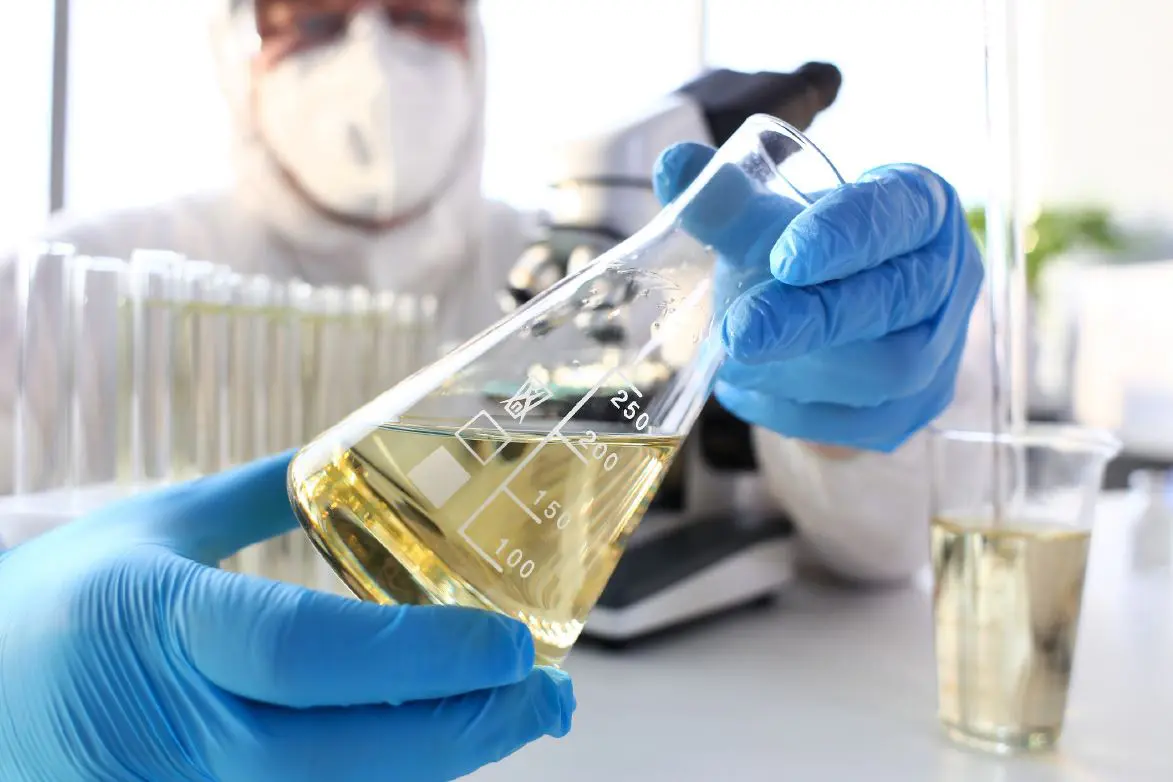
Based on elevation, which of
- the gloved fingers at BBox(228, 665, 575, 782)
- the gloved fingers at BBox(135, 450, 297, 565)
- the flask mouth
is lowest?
the gloved fingers at BBox(228, 665, 575, 782)

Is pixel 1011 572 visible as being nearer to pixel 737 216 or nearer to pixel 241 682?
pixel 737 216

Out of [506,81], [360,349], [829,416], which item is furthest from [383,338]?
[506,81]

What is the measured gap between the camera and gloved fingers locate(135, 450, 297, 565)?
18.1 inches

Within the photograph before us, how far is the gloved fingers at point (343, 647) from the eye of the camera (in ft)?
1.00

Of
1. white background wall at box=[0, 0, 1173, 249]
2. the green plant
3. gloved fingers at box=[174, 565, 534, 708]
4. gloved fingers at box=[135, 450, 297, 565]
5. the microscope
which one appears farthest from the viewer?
the green plant

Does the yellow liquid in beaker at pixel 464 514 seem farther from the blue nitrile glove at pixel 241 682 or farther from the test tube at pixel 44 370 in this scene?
the test tube at pixel 44 370

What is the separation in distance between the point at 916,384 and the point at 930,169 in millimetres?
130

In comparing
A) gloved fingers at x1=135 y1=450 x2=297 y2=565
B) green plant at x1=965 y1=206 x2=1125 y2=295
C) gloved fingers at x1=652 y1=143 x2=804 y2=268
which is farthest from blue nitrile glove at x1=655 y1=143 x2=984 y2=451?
green plant at x1=965 y1=206 x2=1125 y2=295

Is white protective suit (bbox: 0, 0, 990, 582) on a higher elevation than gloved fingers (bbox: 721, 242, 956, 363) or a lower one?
higher

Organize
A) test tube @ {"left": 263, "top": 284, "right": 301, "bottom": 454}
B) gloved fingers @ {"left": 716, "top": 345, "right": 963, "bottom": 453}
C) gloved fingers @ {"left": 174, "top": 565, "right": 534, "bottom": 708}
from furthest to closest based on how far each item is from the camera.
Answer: test tube @ {"left": 263, "top": 284, "right": 301, "bottom": 454} < gloved fingers @ {"left": 716, "top": 345, "right": 963, "bottom": 453} < gloved fingers @ {"left": 174, "top": 565, "right": 534, "bottom": 708}

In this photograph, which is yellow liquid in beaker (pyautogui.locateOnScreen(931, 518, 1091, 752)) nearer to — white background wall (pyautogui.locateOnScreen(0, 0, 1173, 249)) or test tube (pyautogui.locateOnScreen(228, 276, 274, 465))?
test tube (pyautogui.locateOnScreen(228, 276, 274, 465))

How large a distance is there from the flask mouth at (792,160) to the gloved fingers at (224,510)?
29 cm

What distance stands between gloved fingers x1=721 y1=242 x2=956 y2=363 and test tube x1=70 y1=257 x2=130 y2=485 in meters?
0.58

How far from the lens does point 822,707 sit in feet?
1.93
